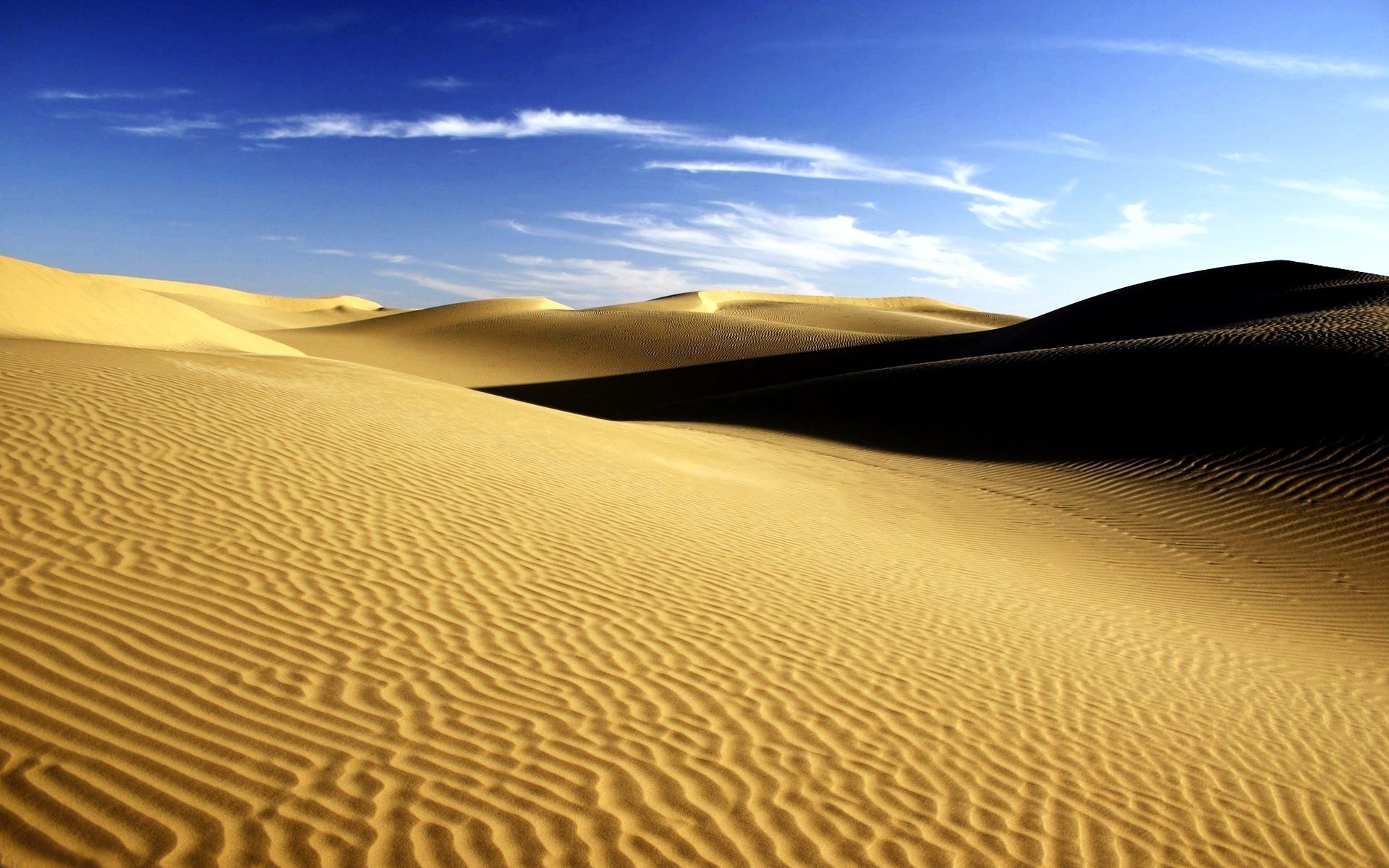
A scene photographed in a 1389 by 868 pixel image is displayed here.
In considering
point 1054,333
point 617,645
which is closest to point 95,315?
point 617,645

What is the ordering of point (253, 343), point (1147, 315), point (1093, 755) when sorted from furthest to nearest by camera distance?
point (1147, 315) → point (253, 343) → point (1093, 755)

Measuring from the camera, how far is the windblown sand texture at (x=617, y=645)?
338cm

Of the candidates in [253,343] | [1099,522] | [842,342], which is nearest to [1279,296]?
[842,342]

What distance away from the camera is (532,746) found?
3900 mm

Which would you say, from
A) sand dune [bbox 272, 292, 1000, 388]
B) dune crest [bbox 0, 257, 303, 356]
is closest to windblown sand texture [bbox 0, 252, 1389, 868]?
dune crest [bbox 0, 257, 303, 356]

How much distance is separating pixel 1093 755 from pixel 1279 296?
33.2m

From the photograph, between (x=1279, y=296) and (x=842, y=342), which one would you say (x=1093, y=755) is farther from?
(x=842, y=342)

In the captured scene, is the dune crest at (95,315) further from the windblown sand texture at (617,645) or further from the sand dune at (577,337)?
the sand dune at (577,337)

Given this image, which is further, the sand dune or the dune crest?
the sand dune

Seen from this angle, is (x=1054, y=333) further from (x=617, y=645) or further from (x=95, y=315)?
(x=617, y=645)

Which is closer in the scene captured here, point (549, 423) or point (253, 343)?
point (549, 423)

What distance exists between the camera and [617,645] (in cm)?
528

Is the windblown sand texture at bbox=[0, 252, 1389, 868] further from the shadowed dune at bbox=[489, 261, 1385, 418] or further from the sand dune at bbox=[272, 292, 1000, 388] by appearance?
the sand dune at bbox=[272, 292, 1000, 388]

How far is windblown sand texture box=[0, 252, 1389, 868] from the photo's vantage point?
133 inches
